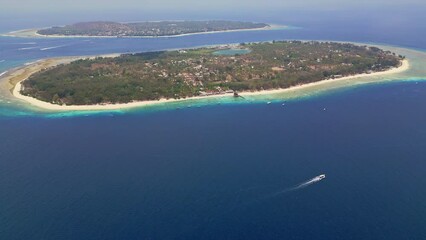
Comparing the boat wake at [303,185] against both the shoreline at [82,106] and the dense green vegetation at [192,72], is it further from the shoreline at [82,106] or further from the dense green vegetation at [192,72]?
the dense green vegetation at [192,72]

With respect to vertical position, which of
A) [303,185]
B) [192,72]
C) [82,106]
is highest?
[192,72]

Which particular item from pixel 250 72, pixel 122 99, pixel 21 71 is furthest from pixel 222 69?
pixel 21 71

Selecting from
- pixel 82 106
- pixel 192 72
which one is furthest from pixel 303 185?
pixel 192 72

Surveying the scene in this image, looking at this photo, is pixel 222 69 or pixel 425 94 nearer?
pixel 425 94

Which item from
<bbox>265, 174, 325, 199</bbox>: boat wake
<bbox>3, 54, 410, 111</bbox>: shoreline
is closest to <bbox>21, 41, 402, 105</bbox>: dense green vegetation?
<bbox>3, 54, 410, 111</bbox>: shoreline

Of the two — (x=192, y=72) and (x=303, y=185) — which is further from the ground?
(x=192, y=72)

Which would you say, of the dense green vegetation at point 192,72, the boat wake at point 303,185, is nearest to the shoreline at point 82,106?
the dense green vegetation at point 192,72

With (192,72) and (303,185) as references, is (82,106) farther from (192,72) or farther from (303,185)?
(303,185)

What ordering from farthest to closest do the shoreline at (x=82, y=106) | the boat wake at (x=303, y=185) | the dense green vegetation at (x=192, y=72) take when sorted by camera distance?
the dense green vegetation at (x=192, y=72) < the shoreline at (x=82, y=106) < the boat wake at (x=303, y=185)

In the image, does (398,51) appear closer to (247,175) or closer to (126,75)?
(126,75)
